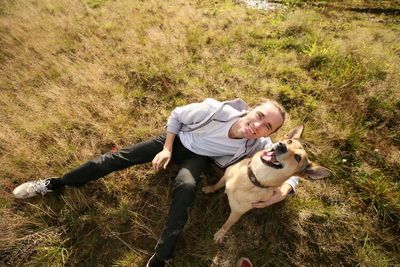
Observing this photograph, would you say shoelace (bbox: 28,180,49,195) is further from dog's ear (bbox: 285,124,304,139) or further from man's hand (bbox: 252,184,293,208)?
dog's ear (bbox: 285,124,304,139)

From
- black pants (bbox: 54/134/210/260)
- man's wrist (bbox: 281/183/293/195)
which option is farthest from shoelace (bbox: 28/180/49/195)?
man's wrist (bbox: 281/183/293/195)

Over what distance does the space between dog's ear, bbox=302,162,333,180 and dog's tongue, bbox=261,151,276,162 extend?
0.40m

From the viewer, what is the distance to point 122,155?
260cm

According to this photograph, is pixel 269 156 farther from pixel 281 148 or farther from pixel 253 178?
pixel 253 178

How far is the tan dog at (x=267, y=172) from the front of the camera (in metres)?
1.92

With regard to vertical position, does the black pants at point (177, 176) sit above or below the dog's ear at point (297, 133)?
below

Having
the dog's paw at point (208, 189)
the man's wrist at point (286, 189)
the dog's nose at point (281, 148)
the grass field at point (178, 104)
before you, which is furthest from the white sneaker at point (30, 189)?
the man's wrist at point (286, 189)

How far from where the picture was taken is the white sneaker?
8.39ft

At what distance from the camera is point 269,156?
79.3 inches

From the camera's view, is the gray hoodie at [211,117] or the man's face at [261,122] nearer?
the man's face at [261,122]

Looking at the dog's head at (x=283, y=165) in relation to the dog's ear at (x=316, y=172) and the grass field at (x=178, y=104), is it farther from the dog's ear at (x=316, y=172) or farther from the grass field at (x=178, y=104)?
the grass field at (x=178, y=104)

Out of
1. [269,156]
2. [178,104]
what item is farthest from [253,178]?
[178,104]

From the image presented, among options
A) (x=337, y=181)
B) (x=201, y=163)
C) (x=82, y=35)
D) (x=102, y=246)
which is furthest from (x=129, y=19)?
(x=337, y=181)

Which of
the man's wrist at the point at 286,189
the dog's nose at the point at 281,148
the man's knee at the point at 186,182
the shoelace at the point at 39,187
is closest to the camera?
the dog's nose at the point at 281,148
